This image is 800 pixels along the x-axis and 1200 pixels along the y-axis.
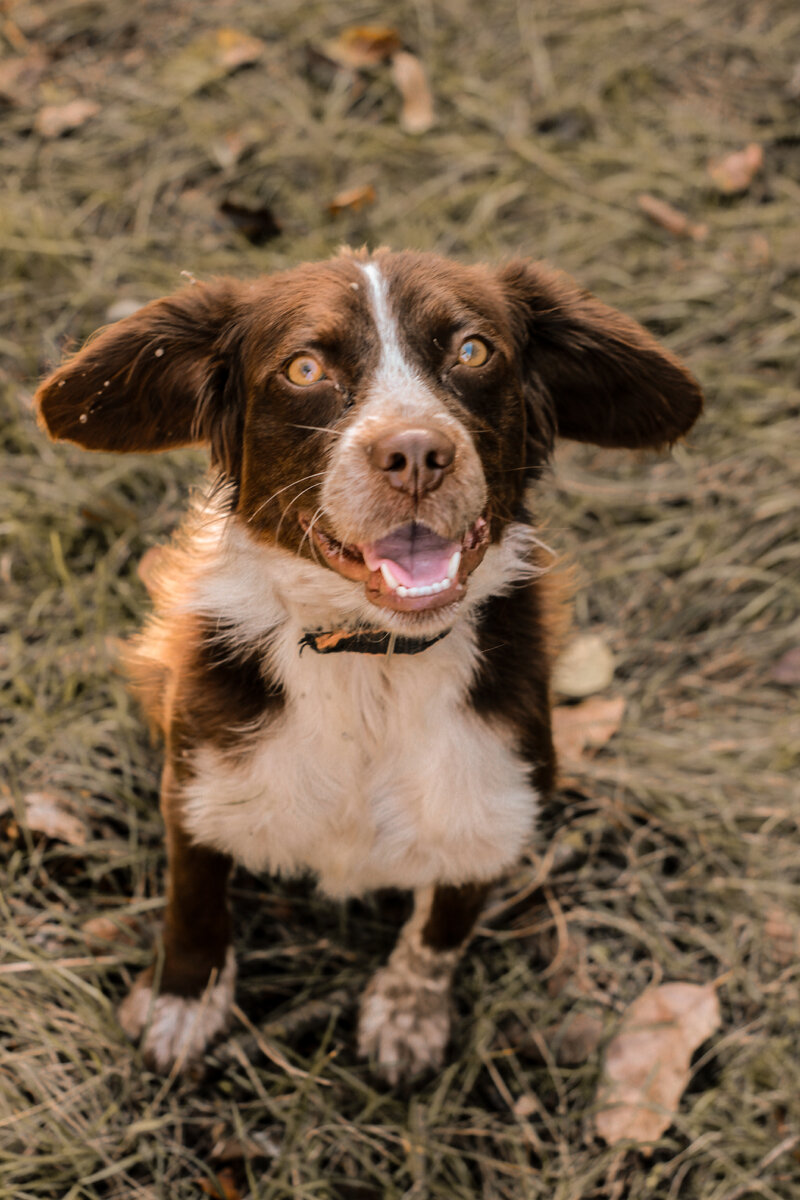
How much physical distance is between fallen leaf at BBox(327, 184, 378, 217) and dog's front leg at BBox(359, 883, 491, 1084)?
2996 millimetres

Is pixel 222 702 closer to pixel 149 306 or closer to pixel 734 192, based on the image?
pixel 149 306

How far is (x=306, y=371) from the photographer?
7.83ft

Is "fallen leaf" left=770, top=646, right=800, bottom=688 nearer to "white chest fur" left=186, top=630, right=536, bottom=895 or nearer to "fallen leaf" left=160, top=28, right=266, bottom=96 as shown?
"white chest fur" left=186, top=630, right=536, bottom=895

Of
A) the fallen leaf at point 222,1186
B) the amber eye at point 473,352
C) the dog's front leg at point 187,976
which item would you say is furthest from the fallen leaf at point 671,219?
the fallen leaf at point 222,1186

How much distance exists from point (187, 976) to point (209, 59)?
163 inches

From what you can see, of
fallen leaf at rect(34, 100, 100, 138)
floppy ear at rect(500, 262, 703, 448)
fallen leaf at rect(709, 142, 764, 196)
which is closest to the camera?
floppy ear at rect(500, 262, 703, 448)

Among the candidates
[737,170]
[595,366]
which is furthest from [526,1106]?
[737,170]

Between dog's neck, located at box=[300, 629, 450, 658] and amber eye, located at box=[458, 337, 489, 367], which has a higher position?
amber eye, located at box=[458, 337, 489, 367]

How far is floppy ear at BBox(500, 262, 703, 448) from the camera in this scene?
2.71 meters

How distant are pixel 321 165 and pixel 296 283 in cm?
273

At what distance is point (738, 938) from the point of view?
3484 millimetres

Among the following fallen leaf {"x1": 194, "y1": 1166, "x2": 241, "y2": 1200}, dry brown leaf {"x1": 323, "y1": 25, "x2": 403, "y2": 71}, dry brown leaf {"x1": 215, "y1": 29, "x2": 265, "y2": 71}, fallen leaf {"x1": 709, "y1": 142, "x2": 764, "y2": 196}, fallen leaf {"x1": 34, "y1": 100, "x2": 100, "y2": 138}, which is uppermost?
dry brown leaf {"x1": 323, "y1": 25, "x2": 403, "y2": 71}

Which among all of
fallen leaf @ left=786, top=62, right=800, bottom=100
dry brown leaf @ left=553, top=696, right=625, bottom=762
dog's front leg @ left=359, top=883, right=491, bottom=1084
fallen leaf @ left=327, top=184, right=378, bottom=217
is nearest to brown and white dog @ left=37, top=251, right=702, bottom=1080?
dog's front leg @ left=359, top=883, right=491, bottom=1084

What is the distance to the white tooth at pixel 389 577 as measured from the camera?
86.2 inches
